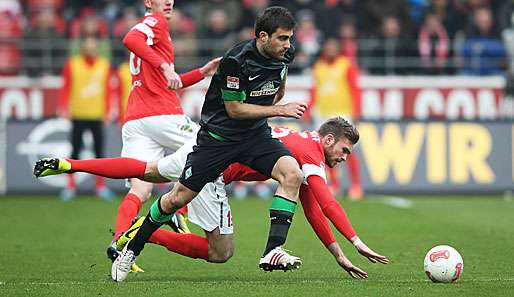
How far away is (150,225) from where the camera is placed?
8.41m

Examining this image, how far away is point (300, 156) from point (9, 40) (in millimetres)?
13121

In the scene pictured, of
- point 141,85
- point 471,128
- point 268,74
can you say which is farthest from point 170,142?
point 471,128

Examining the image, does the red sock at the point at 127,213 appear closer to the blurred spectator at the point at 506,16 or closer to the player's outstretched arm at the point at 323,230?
the player's outstretched arm at the point at 323,230

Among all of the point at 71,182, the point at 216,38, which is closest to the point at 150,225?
the point at 71,182

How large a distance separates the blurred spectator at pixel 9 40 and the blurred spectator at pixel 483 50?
27.6 ft

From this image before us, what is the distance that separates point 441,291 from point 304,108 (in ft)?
5.28

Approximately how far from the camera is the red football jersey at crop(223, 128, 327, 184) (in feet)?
27.9

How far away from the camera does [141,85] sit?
34.2 ft

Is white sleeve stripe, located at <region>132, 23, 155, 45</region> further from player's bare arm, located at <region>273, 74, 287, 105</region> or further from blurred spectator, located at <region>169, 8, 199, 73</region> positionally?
blurred spectator, located at <region>169, 8, 199, 73</region>

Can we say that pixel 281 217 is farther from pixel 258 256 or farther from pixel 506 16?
pixel 506 16

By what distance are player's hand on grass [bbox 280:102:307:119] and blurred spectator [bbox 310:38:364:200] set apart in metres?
9.73

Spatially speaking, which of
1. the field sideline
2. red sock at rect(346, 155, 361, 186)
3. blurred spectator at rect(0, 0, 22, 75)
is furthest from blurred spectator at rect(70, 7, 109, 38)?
red sock at rect(346, 155, 361, 186)

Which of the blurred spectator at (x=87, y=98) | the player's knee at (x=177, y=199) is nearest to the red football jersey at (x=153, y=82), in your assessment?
the player's knee at (x=177, y=199)

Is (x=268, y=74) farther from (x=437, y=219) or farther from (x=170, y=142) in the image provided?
(x=437, y=219)
